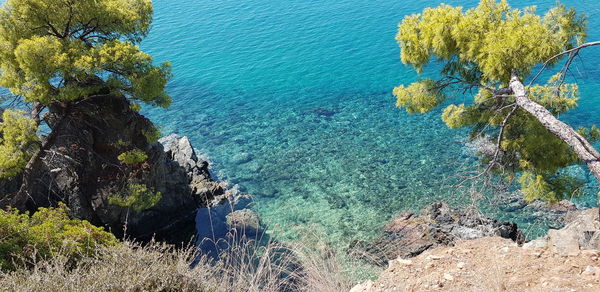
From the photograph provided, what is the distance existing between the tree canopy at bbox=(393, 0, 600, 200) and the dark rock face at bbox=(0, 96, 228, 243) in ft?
27.6

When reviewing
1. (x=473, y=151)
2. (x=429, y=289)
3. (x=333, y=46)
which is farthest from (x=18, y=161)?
(x=333, y=46)

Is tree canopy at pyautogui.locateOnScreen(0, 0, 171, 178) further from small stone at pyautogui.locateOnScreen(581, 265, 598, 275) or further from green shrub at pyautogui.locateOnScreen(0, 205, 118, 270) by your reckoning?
small stone at pyautogui.locateOnScreen(581, 265, 598, 275)

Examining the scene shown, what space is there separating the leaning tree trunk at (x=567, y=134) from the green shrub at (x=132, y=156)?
39.1 feet

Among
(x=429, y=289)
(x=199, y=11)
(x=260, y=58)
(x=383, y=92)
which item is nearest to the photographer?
(x=429, y=289)

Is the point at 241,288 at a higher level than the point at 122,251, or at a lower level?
lower

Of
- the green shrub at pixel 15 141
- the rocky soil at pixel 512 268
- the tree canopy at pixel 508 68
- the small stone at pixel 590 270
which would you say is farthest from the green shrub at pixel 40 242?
the tree canopy at pixel 508 68

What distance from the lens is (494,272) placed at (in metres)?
8.17

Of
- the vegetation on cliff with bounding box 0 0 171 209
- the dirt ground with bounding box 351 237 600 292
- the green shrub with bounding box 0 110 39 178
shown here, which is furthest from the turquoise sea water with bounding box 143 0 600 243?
the green shrub with bounding box 0 110 39 178

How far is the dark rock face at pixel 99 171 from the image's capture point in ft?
47.4

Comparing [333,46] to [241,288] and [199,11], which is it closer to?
[199,11]

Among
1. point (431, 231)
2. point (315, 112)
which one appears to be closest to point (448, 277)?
point (431, 231)

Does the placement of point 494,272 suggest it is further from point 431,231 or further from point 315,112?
point 315,112

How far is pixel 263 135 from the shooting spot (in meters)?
24.7

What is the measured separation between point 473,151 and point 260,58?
61.3 feet
